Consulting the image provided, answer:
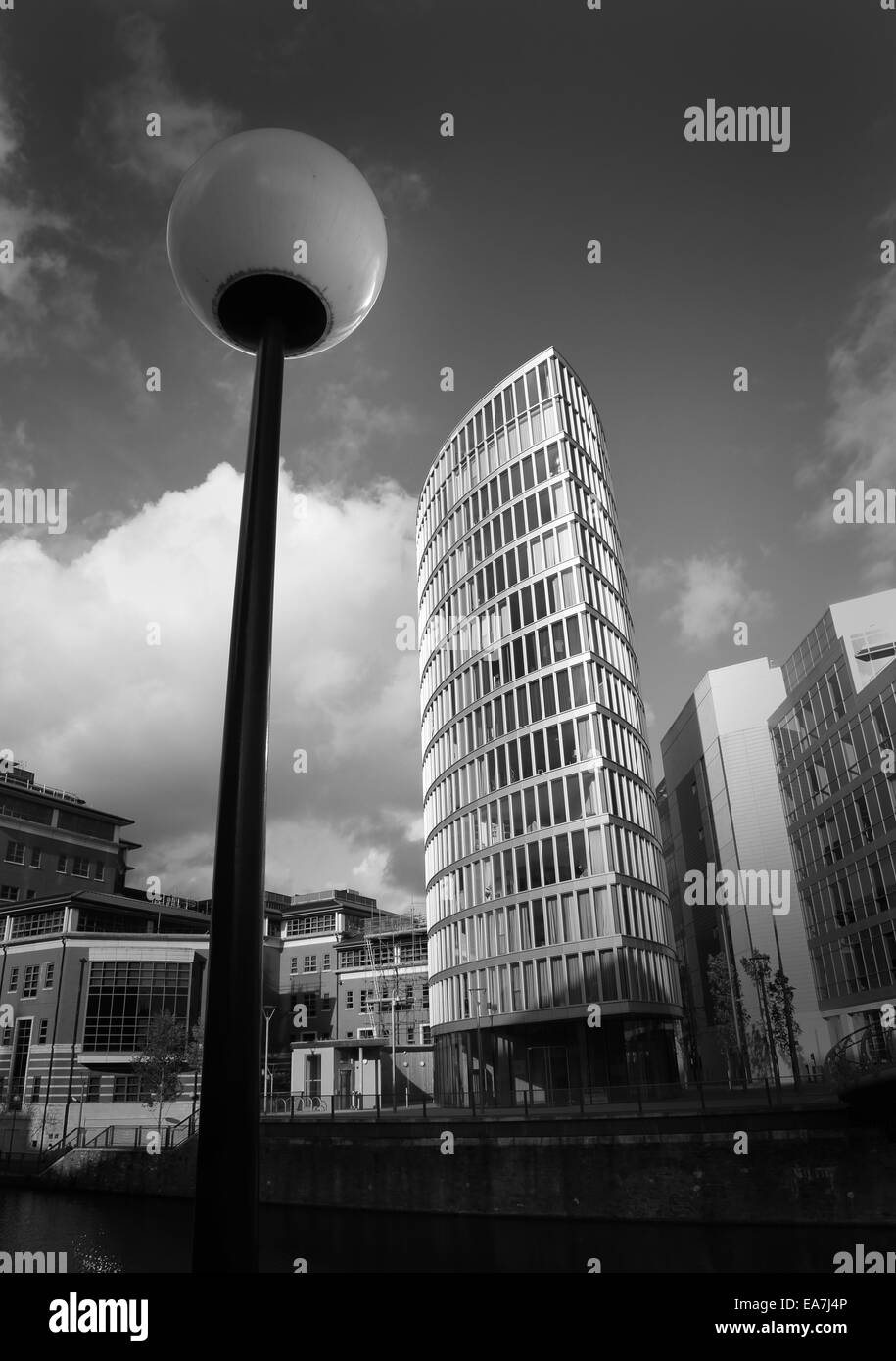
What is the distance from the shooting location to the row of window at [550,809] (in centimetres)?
4888

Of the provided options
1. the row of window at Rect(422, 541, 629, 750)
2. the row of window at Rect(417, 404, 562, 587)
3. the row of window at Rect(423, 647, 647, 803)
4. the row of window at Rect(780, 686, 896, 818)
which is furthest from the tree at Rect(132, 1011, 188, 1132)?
the row of window at Rect(780, 686, 896, 818)

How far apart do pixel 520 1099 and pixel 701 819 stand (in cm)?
6051

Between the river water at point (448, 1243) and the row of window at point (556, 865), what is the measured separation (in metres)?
22.2

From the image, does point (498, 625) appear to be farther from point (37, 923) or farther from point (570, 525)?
point (37, 923)

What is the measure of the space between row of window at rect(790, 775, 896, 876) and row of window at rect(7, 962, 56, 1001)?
53.6m

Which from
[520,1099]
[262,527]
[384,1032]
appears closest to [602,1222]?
[520,1099]

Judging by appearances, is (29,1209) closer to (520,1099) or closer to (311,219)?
(520,1099)

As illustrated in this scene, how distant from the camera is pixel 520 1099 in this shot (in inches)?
1238

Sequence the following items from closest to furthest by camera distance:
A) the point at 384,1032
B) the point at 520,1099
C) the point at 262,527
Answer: the point at 262,527
the point at 520,1099
the point at 384,1032

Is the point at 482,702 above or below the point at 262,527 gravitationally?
above

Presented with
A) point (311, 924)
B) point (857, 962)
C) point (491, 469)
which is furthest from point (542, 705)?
point (311, 924)

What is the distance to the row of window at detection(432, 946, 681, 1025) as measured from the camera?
45125 millimetres

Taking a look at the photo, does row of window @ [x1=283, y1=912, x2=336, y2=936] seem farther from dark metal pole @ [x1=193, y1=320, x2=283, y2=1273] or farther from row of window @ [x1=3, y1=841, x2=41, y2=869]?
dark metal pole @ [x1=193, y1=320, x2=283, y2=1273]

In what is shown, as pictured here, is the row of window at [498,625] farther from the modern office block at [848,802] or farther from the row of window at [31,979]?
the row of window at [31,979]
